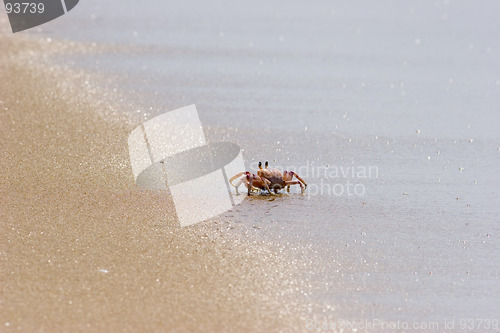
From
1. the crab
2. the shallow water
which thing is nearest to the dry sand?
the shallow water

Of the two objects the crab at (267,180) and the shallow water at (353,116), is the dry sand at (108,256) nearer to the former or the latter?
the shallow water at (353,116)

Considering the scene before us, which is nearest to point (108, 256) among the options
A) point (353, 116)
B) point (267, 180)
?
point (267, 180)

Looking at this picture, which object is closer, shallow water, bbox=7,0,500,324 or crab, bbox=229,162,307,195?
shallow water, bbox=7,0,500,324

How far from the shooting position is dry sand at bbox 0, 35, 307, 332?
3.08m

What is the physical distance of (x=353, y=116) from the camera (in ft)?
18.9

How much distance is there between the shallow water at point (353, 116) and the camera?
3584 millimetres

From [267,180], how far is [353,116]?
167cm

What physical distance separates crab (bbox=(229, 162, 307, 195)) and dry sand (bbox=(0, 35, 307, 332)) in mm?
422

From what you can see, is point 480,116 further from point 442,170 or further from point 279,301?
point 279,301

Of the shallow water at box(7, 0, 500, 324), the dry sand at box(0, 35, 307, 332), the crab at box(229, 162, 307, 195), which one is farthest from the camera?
the crab at box(229, 162, 307, 195)

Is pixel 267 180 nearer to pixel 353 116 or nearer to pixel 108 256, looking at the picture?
pixel 108 256

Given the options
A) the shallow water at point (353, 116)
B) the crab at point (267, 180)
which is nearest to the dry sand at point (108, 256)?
the shallow water at point (353, 116)

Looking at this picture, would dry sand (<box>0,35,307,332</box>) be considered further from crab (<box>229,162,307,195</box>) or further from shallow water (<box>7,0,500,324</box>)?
crab (<box>229,162,307,195</box>)

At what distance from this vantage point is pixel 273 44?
7625 mm
